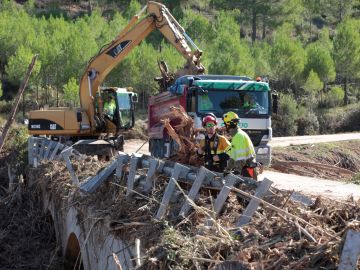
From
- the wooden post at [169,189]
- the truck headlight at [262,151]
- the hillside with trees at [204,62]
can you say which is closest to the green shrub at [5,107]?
the hillside with trees at [204,62]

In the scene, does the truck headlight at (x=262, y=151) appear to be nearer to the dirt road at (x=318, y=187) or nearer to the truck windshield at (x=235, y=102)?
the dirt road at (x=318, y=187)

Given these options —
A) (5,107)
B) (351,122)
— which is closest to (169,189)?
(5,107)

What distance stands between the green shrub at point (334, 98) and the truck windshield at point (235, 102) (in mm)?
34221

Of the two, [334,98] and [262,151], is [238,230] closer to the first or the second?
[262,151]

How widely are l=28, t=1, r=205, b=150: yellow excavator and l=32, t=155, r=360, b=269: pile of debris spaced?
35.6 feet

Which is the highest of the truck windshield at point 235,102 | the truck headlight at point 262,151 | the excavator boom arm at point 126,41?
the excavator boom arm at point 126,41

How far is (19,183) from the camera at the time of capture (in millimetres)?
18125

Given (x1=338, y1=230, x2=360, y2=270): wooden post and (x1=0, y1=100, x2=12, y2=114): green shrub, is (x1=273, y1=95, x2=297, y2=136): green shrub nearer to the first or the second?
(x1=0, y1=100, x2=12, y2=114): green shrub

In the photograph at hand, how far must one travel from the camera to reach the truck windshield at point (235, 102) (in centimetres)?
1611

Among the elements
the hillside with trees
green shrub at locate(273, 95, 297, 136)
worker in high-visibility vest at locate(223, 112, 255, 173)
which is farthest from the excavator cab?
green shrub at locate(273, 95, 297, 136)

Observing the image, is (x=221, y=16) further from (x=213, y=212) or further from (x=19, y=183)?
→ (x=213, y=212)

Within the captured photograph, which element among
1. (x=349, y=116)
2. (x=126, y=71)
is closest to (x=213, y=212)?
(x=126, y=71)

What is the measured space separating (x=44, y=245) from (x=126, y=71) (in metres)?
26.7

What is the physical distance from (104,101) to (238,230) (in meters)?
13.9
